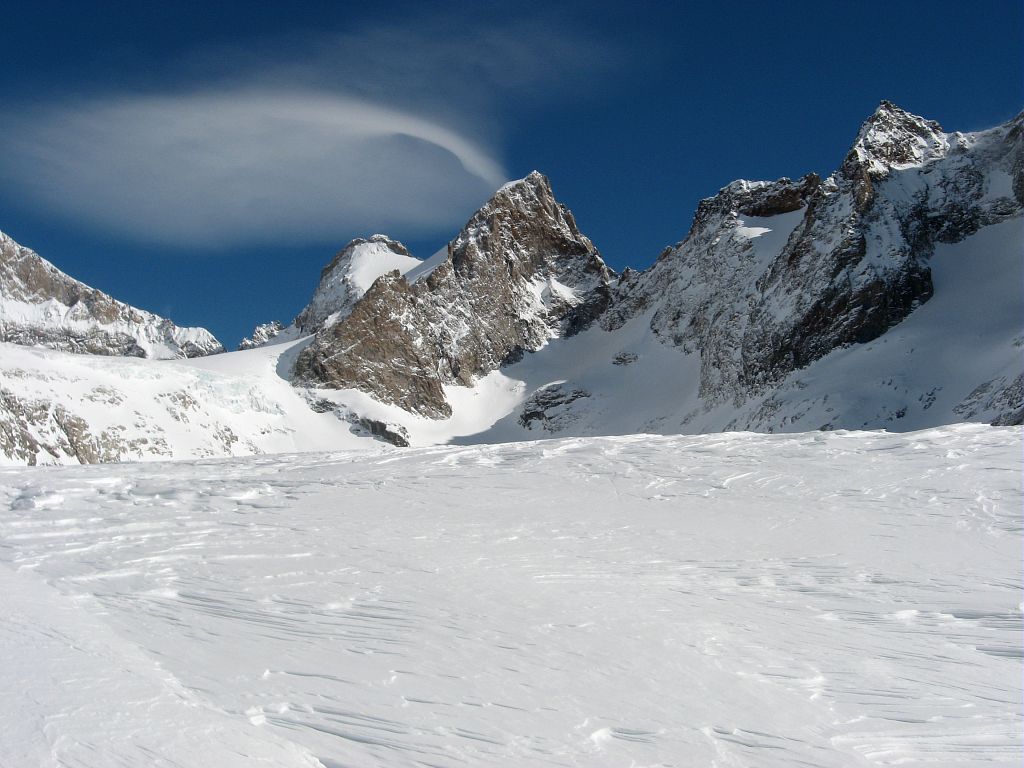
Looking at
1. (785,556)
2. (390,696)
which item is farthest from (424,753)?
(785,556)

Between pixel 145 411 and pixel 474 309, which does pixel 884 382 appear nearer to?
pixel 145 411

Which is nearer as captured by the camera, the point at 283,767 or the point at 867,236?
the point at 283,767

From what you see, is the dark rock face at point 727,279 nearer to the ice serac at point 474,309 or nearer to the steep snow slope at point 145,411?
the ice serac at point 474,309

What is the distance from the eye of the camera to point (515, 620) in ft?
24.2

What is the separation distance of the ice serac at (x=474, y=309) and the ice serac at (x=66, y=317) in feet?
282

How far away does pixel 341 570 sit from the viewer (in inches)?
352

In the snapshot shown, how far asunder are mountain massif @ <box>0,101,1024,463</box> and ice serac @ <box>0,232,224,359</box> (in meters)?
53.0

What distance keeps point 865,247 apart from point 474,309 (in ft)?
193

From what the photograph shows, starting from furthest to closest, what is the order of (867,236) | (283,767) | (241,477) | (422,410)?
(422,410) < (867,236) < (241,477) < (283,767)

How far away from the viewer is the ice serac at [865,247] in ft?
259

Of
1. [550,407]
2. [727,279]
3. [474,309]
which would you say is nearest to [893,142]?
[727,279]

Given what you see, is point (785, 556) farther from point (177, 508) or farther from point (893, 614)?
point (177, 508)

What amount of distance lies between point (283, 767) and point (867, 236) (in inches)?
3391

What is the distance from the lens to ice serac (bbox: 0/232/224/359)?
172 meters
